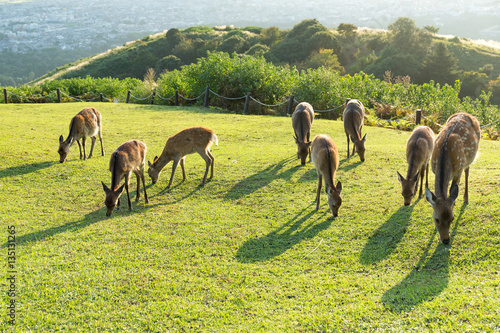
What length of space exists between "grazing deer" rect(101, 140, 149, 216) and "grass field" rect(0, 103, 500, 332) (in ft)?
1.30

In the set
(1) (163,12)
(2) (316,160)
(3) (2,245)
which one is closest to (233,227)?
(2) (316,160)

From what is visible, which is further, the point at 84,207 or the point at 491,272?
the point at 84,207

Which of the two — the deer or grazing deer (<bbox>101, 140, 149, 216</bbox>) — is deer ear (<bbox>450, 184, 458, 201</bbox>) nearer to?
grazing deer (<bbox>101, 140, 149, 216</bbox>)

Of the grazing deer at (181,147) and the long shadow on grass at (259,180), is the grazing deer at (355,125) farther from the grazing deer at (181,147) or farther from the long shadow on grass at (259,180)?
the grazing deer at (181,147)

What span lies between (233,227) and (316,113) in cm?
1330

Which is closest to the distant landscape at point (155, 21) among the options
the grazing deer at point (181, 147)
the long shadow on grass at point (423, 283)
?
the grazing deer at point (181, 147)

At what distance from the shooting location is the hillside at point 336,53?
45625mm

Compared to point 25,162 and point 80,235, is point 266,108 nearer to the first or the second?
point 25,162

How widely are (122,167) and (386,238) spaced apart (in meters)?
5.34

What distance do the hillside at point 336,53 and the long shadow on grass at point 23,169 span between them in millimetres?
38290

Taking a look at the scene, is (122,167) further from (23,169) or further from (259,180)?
(23,169)

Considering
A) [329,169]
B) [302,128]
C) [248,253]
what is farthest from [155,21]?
[248,253]

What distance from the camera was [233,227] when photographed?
7.40 meters

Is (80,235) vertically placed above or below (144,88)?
below
